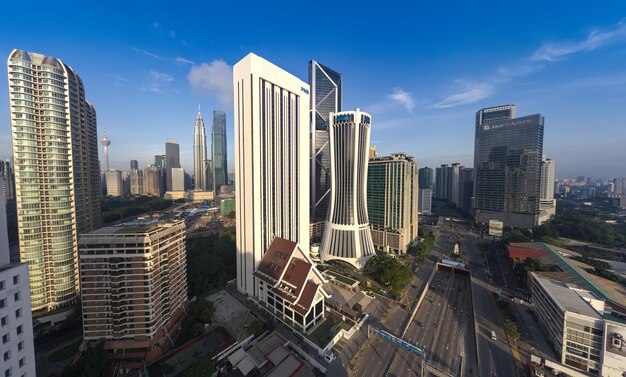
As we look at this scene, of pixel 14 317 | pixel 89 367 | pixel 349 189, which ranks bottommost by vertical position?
pixel 89 367

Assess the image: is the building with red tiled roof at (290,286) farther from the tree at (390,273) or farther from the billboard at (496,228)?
the billboard at (496,228)

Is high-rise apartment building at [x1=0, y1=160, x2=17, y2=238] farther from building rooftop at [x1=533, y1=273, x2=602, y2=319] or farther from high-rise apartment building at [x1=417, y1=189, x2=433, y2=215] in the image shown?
high-rise apartment building at [x1=417, y1=189, x2=433, y2=215]

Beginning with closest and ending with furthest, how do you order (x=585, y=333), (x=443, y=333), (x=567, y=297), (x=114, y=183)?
(x=585, y=333), (x=567, y=297), (x=443, y=333), (x=114, y=183)

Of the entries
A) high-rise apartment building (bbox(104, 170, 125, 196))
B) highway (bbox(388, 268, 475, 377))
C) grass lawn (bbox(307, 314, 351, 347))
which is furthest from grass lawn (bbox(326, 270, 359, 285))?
high-rise apartment building (bbox(104, 170, 125, 196))

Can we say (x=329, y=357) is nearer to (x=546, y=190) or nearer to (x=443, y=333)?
(x=443, y=333)

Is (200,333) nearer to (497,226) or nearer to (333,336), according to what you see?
(333,336)

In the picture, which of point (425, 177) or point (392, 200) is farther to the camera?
point (425, 177)

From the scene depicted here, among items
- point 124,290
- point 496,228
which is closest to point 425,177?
point 496,228

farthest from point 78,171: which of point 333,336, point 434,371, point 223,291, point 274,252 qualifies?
point 434,371
